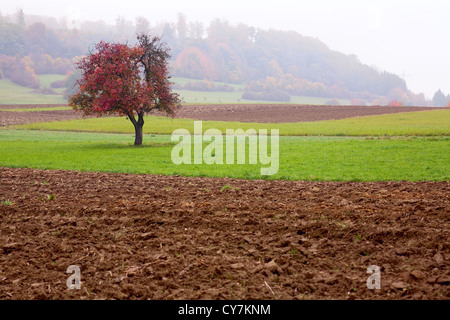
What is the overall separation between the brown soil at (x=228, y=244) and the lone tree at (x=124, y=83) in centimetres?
1936

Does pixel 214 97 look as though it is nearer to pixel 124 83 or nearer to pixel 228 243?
pixel 124 83

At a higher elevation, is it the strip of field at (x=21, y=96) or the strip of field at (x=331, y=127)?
the strip of field at (x=21, y=96)

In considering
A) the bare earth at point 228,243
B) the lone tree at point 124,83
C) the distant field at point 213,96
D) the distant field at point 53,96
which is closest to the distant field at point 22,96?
the distant field at point 53,96

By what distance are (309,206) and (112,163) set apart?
1596 centimetres

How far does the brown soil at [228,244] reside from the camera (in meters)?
7.45

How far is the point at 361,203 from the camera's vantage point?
13227 millimetres

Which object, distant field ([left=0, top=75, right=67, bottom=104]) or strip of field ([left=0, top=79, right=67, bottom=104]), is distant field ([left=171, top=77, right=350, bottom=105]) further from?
strip of field ([left=0, top=79, right=67, bottom=104])

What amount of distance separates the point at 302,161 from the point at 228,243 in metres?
15.9

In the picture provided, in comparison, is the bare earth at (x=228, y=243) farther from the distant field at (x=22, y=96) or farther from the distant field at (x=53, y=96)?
the distant field at (x=22, y=96)

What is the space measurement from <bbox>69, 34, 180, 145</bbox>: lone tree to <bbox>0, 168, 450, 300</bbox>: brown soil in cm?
1936
